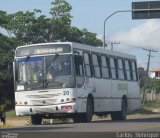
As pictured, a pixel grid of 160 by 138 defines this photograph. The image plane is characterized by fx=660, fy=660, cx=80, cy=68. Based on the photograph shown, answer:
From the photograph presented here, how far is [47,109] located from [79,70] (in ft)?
6.50

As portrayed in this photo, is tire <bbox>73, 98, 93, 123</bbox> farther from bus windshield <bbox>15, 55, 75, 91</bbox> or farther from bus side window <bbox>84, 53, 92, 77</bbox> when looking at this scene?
bus windshield <bbox>15, 55, 75, 91</bbox>

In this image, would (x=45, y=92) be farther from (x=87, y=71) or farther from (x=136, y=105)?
(x=136, y=105)

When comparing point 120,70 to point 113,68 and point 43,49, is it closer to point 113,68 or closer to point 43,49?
point 113,68

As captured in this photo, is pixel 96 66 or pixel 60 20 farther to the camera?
pixel 60 20

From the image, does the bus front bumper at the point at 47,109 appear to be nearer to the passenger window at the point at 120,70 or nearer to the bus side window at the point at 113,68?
the bus side window at the point at 113,68

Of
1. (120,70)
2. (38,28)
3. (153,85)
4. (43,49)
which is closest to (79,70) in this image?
(43,49)

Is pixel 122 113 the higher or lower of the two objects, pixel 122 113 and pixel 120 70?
the lower

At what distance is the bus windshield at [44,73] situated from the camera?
2539cm

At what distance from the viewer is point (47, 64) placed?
25.7 m

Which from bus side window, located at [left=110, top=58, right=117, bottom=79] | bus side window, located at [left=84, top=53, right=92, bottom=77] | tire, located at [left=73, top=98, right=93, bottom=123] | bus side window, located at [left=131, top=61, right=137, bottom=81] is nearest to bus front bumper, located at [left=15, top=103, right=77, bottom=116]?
tire, located at [left=73, top=98, right=93, bottom=123]

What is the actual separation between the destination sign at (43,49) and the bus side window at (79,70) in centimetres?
55

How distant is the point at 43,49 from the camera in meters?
26.2

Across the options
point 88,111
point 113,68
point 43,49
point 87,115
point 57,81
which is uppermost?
point 43,49

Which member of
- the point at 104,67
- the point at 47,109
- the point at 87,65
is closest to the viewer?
the point at 47,109
